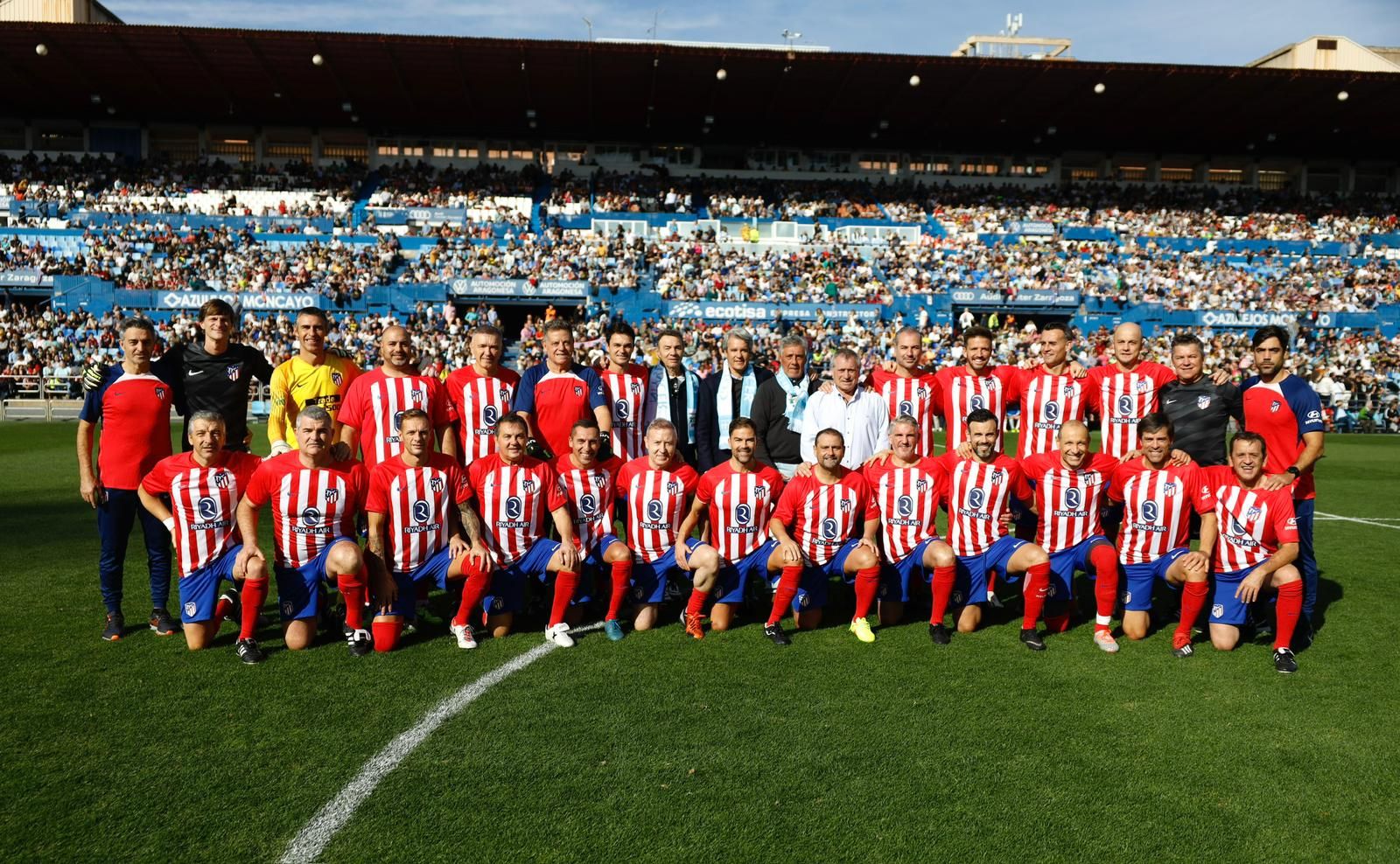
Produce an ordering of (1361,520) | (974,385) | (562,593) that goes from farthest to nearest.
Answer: (1361,520)
(974,385)
(562,593)

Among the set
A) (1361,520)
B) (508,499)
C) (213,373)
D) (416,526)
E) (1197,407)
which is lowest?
(1361,520)

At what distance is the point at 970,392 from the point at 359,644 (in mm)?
4252

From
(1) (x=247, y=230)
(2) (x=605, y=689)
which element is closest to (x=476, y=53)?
(1) (x=247, y=230)

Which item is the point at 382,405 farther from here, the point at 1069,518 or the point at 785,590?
the point at 1069,518

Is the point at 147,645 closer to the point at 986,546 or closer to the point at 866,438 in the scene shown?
the point at 866,438

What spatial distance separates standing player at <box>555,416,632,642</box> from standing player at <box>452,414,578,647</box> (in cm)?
14

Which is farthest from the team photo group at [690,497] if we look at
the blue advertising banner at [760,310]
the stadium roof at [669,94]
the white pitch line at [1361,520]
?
the stadium roof at [669,94]

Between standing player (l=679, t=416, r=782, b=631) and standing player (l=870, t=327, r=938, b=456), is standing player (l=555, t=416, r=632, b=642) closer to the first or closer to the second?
standing player (l=679, t=416, r=782, b=631)

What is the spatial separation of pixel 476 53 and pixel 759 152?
44.9 feet

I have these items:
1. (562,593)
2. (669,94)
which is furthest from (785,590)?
(669,94)

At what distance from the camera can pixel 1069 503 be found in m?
5.63

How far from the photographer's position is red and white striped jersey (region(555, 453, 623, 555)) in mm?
5711

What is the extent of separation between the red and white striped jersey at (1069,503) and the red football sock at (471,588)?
3336 millimetres

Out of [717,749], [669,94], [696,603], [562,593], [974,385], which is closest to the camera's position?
[717,749]
